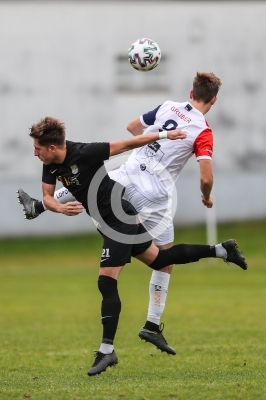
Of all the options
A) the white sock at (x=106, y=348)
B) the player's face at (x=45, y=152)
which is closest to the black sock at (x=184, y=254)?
the white sock at (x=106, y=348)

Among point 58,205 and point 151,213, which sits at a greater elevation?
point 58,205

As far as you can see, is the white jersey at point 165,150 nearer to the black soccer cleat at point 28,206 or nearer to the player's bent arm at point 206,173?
the player's bent arm at point 206,173

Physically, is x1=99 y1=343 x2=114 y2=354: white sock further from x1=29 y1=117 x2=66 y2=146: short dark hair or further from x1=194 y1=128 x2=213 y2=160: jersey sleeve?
x1=194 y1=128 x2=213 y2=160: jersey sleeve

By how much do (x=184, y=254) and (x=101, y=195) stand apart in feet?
3.85

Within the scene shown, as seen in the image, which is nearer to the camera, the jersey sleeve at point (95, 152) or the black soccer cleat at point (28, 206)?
the jersey sleeve at point (95, 152)

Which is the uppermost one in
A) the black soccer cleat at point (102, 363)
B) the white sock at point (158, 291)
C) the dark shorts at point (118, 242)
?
the dark shorts at point (118, 242)

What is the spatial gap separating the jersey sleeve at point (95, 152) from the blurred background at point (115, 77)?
22.8 m

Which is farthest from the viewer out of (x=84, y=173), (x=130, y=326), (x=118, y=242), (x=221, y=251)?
(x=130, y=326)

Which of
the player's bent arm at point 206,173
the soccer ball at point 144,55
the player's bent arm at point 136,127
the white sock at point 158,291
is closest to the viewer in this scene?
the player's bent arm at point 206,173

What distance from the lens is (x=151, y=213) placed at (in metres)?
9.52

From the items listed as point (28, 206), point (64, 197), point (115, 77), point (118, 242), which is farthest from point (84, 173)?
point (115, 77)

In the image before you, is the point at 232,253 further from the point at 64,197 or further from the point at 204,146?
the point at 64,197

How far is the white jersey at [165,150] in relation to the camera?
9.12 meters

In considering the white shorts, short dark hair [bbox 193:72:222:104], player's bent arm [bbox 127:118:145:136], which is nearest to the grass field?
the white shorts
